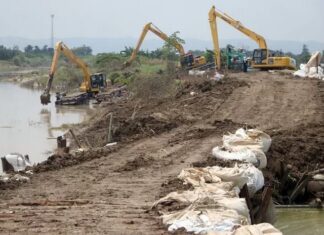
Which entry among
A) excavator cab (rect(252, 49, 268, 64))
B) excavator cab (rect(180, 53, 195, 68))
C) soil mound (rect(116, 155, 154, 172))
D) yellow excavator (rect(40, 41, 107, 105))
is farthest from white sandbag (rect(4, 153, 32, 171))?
excavator cab (rect(180, 53, 195, 68))

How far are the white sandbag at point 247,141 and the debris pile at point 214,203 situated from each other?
0.57 m

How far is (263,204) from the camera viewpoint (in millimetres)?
10695

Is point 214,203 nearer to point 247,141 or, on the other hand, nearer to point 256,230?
point 256,230

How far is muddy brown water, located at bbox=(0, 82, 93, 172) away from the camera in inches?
935

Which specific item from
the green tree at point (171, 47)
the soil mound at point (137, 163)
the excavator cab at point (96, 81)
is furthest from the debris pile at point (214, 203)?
the green tree at point (171, 47)

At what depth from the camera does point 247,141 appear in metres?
13.1

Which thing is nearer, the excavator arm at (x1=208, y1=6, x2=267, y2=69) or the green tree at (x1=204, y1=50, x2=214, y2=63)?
the excavator arm at (x1=208, y1=6, x2=267, y2=69)

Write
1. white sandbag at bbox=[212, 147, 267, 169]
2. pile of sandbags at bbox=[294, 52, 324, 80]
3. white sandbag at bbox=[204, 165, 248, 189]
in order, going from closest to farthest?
white sandbag at bbox=[204, 165, 248, 189] → white sandbag at bbox=[212, 147, 267, 169] → pile of sandbags at bbox=[294, 52, 324, 80]

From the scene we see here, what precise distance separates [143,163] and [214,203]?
4452 millimetres

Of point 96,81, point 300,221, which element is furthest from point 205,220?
point 96,81

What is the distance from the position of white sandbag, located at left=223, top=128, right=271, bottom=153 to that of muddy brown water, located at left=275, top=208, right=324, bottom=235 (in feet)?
4.56

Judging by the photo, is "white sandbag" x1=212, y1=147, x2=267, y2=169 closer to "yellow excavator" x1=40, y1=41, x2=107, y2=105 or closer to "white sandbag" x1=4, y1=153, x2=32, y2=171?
"white sandbag" x1=4, y1=153, x2=32, y2=171

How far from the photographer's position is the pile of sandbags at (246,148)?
40.1 ft

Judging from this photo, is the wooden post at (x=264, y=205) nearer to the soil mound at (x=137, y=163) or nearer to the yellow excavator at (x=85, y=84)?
the soil mound at (x=137, y=163)
